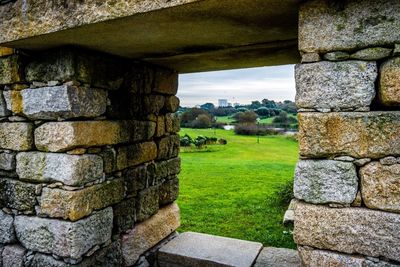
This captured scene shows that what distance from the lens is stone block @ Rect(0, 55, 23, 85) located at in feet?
9.50

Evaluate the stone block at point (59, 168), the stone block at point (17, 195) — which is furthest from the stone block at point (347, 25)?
the stone block at point (17, 195)

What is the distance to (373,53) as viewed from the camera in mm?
1792

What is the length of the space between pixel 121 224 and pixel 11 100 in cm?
152

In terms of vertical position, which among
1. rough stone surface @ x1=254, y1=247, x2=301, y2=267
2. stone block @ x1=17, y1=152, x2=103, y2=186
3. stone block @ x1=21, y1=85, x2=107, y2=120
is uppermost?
stone block @ x1=21, y1=85, x2=107, y2=120

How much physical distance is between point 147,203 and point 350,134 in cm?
244

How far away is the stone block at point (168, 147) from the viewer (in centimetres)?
389

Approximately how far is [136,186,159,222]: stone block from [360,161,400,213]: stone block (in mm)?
2323

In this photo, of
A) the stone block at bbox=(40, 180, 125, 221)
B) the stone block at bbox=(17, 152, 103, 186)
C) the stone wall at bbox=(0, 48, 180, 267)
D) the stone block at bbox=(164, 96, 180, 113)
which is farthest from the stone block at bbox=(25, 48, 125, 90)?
the stone block at bbox=(164, 96, 180, 113)

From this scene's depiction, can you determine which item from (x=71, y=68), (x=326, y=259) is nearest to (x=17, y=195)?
(x=71, y=68)

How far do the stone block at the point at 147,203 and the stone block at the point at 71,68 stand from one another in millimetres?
1246

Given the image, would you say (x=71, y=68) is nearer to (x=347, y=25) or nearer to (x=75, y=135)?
(x=75, y=135)

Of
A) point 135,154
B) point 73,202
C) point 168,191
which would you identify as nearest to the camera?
point 73,202

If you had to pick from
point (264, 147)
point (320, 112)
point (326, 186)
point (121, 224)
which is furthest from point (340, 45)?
point (264, 147)

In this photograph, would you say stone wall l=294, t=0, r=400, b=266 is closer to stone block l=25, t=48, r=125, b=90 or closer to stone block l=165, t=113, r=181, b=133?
stone block l=25, t=48, r=125, b=90
